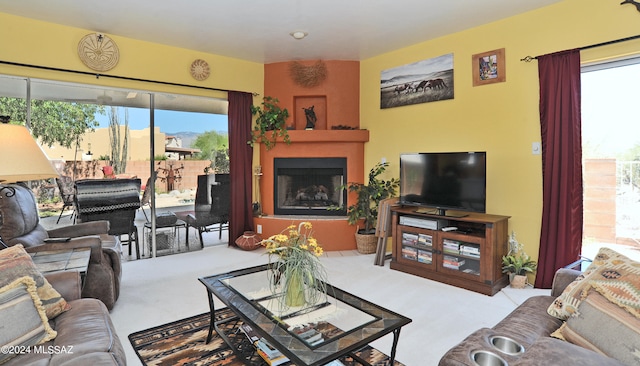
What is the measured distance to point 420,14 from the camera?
135 inches

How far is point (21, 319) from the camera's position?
1.43 meters

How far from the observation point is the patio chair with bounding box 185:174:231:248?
190 inches

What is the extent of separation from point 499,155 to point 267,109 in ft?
10.1

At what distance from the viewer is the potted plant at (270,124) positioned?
488 centimetres

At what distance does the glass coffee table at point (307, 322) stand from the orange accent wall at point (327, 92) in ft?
10.5

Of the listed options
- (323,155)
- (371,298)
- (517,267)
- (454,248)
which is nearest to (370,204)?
(323,155)

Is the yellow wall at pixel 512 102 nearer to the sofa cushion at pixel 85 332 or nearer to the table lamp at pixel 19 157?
the sofa cushion at pixel 85 332

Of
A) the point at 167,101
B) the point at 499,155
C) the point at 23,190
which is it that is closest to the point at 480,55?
the point at 499,155

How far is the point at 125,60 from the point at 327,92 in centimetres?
253

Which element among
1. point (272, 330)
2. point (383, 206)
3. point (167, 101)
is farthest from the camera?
point (167, 101)

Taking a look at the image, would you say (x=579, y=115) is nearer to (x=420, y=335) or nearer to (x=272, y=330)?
(x=420, y=335)

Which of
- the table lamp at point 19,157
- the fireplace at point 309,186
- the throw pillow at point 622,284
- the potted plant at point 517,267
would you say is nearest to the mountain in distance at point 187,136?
the fireplace at point 309,186

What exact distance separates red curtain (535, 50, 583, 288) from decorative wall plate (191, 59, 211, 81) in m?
3.82

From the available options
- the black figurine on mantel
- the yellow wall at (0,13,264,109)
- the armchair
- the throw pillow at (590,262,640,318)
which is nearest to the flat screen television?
the black figurine on mantel
